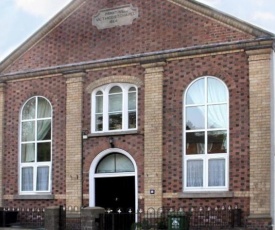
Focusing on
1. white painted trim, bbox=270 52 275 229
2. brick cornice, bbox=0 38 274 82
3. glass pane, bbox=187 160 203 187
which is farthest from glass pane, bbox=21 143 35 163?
white painted trim, bbox=270 52 275 229

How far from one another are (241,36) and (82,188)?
25.2ft

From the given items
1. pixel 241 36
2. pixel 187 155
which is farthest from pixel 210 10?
pixel 187 155

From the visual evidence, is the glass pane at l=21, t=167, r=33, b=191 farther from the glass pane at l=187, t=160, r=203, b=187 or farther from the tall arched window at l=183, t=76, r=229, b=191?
the glass pane at l=187, t=160, r=203, b=187

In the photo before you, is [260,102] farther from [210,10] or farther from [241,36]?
[210,10]

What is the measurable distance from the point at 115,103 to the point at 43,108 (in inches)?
126

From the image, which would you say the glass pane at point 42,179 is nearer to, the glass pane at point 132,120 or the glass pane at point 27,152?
the glass pane at point 27,152

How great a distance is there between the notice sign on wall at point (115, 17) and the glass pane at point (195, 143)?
4783 millimetres

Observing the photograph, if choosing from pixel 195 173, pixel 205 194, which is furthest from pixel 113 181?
pixel 205 194

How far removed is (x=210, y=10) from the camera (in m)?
20.9

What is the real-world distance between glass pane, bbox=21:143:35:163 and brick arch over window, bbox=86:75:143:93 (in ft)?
10.9

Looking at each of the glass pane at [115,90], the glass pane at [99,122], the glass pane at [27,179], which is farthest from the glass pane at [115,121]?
the glass pane at [27,179]

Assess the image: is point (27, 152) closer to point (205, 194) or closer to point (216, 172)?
point (205, 194)

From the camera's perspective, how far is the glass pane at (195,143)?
67.7 feet

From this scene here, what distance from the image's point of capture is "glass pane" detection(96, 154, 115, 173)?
73.7 ft
